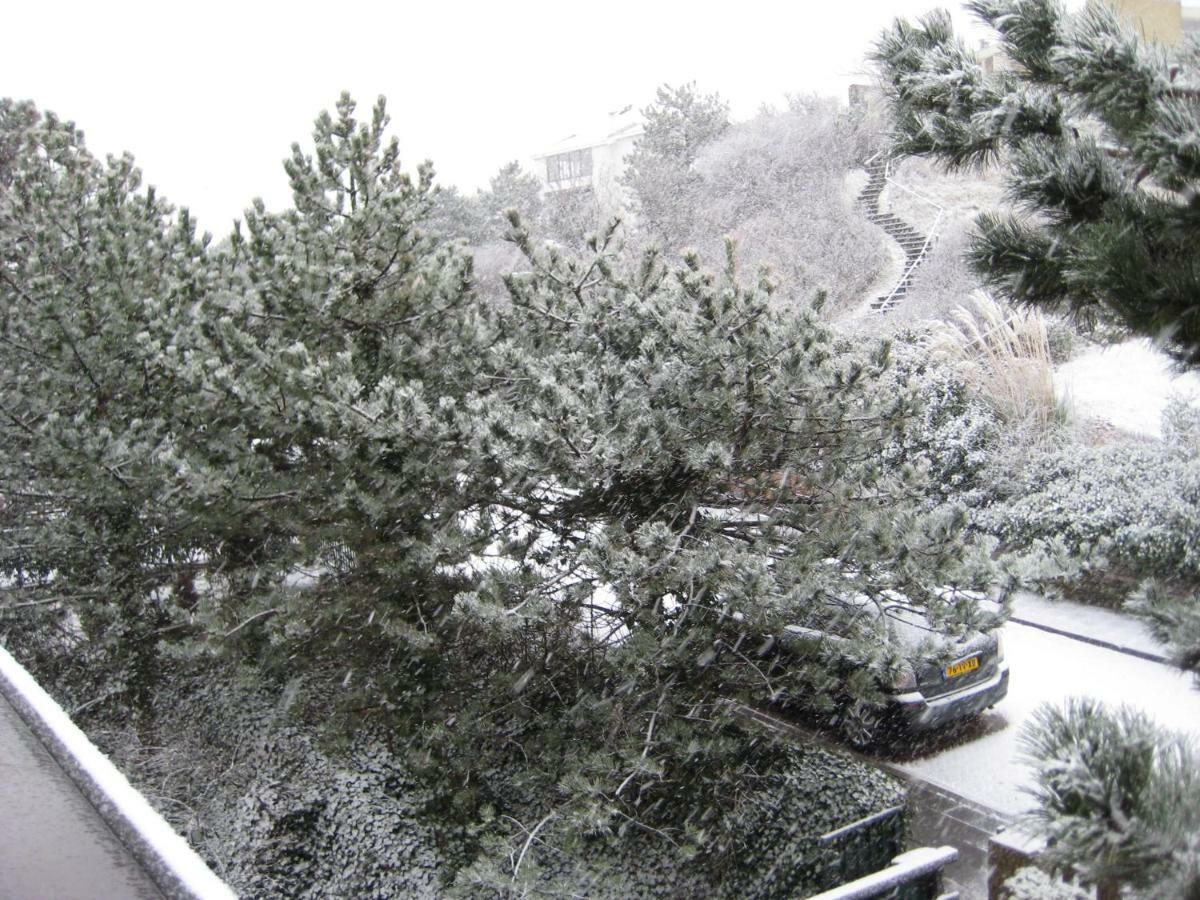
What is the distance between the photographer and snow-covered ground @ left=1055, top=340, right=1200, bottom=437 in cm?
1105

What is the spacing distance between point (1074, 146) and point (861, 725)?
177 inches

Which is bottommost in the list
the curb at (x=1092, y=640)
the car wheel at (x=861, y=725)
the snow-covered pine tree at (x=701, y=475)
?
the curb at (x=1092, y=640)

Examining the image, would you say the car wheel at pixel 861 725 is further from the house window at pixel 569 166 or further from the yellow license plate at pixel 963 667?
the house window at pixel 569 166

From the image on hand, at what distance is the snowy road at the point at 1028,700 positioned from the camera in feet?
19.7

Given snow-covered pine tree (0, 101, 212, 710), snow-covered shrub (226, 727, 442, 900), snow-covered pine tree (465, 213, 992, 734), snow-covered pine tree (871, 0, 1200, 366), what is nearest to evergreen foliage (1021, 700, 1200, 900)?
snow-covered pine tree (871, 0, 1200, 366)

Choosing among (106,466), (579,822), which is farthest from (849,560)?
(106,466)

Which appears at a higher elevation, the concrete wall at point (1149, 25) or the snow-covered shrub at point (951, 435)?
the concrete wall at point (1149, 25)

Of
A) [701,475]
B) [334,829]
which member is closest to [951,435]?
[701,475]

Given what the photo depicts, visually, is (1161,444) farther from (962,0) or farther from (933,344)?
(962,0)

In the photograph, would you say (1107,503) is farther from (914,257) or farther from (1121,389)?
(914,257)

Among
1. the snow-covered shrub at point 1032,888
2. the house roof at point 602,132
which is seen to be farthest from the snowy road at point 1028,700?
the house roof at point 602,132

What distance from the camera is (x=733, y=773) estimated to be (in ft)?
17.2


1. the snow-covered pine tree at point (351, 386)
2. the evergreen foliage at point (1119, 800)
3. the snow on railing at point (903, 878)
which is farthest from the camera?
the snow-covered pine tree at point (351, 386)

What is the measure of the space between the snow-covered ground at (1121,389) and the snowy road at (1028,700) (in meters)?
3.72
